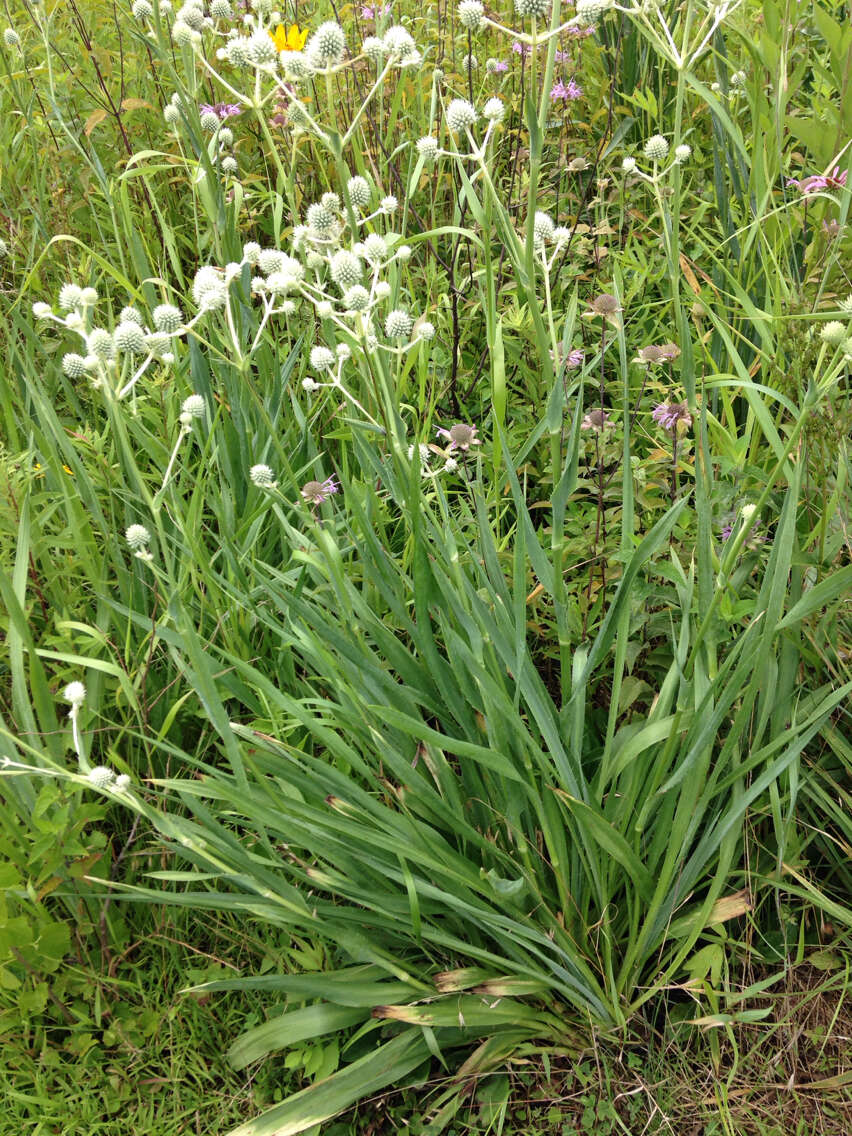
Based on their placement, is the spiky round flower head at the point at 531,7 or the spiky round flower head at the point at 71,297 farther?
the spiky round flower head at the point at 71,297

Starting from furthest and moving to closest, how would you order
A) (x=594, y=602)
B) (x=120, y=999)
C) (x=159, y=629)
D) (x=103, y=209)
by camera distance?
(x=103, y=209) → (x=594, y=602) → (x=120, y=999) → (x=159, y=629)

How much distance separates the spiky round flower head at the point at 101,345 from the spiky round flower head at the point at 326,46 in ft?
1.65

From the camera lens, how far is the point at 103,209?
3406 millimetres

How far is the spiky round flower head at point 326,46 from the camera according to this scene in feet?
4.62

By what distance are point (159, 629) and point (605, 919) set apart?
3.21 ft

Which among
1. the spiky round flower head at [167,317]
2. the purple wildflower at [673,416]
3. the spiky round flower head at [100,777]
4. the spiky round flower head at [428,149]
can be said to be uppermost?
the spiky round flower head at [428,149]

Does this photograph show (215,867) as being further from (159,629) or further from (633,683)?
(633,683)

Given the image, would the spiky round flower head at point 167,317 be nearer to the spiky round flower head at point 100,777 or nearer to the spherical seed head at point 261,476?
the spherical seed head at point 261,476

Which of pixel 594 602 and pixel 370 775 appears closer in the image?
pixel 370 775

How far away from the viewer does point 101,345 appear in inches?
55.5

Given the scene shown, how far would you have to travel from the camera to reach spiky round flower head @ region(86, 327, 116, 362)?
1.40m

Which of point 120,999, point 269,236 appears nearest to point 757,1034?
point 120,999

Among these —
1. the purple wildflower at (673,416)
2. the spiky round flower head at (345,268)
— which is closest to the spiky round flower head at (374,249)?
the spiky round flower head at (345,268)

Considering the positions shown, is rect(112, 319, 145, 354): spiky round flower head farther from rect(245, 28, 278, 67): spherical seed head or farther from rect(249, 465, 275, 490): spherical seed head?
rect(245, 28, 278, 67): spherical seed head
